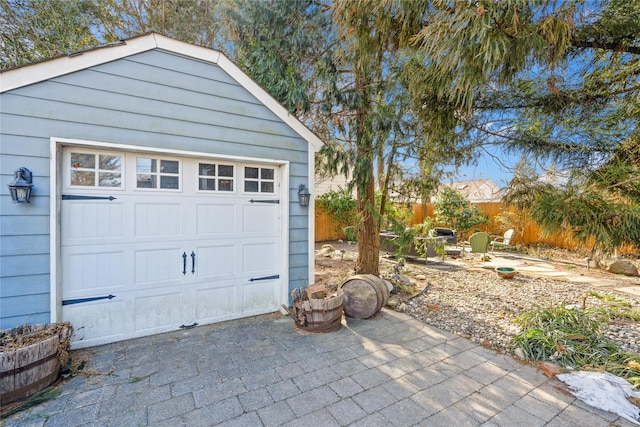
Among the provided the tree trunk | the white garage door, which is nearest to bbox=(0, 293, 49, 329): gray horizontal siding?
the white garage door

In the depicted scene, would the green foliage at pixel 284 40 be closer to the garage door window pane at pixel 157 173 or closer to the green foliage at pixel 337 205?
the garage door window pane at pixel 157 173

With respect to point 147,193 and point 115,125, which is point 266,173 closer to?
point 147,193

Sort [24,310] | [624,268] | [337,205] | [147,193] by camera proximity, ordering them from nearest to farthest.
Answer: [24,310] < [147,193] < [624,268] < [337,205]

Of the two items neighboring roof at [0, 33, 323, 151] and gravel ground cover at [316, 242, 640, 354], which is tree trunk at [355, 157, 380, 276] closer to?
gravel ground cover at [316, 242, 640, 354]

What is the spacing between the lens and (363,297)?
3.89 metres

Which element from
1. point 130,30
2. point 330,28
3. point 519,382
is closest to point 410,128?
point 330,28

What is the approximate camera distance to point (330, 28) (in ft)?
14.7

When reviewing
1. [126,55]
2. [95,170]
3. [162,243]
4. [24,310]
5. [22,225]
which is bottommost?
[24,310]

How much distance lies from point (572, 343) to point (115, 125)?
17.6 ft

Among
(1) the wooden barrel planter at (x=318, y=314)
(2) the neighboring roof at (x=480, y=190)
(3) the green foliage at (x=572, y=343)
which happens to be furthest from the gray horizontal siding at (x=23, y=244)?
(3) the green foliage at (x=572, y=343)

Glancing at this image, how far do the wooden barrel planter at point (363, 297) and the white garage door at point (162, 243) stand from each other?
39.9 inches

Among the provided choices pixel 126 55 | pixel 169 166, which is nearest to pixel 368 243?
pixel 169 166

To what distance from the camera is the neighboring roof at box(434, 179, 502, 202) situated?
9.69 ft

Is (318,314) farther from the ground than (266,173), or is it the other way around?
(266,173)
